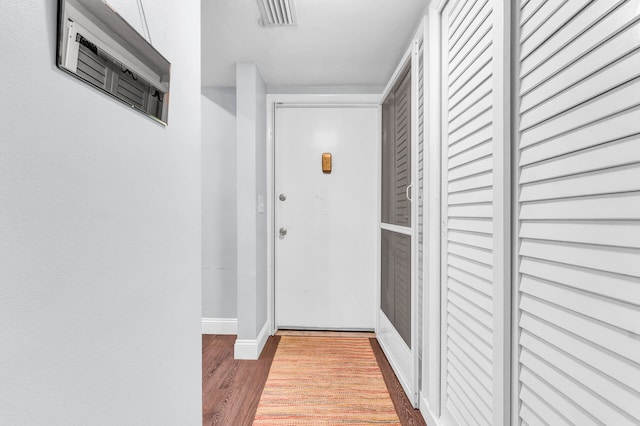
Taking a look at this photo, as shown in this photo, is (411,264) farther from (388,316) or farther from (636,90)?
(636,90)

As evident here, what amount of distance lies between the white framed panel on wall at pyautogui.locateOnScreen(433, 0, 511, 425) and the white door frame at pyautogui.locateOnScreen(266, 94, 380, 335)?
1.42 meters

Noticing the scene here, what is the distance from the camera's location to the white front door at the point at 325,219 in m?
3.24

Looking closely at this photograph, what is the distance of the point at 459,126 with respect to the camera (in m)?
1.49

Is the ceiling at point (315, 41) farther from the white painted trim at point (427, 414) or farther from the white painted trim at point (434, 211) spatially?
the white painted trim at point (427, 414)

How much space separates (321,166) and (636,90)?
269 cm

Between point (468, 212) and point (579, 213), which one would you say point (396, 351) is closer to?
point (468, 212)

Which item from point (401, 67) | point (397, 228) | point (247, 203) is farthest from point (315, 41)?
point (397, 228)

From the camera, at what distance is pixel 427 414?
6.00ft

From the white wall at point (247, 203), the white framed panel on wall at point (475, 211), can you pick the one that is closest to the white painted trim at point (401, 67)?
the white framed panel on wall at point (475, 211)

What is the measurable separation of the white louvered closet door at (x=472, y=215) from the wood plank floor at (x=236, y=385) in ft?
1.92

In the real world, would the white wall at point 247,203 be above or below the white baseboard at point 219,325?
above

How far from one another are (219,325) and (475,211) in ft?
8.47

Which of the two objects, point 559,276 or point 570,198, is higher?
point 570,198

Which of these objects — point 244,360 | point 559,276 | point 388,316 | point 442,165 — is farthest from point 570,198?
point 244,360
